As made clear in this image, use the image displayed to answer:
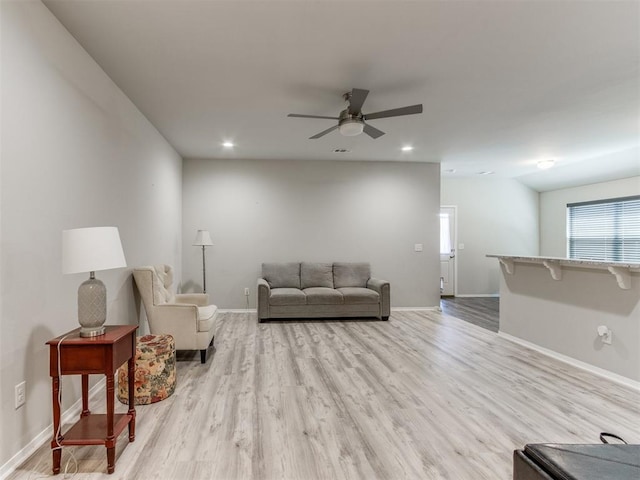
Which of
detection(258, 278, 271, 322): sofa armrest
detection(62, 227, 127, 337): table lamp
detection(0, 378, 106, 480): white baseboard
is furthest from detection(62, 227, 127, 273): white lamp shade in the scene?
detection(258, 278, 271, 322): sofa armrest

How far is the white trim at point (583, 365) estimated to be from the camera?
2.89 m

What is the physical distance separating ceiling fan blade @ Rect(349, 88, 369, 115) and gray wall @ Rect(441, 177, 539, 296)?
204 inches

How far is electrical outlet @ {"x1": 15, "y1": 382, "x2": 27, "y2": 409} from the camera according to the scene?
5.95 ft

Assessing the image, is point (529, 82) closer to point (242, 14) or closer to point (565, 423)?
point (242, 14)

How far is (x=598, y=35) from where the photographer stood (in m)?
2.33

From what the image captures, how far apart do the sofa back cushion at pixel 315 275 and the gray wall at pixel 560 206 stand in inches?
216

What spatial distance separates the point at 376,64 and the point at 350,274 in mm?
3760

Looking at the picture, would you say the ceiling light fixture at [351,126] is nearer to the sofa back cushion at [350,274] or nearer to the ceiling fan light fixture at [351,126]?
the ceiling fan light fixture at [351,126]

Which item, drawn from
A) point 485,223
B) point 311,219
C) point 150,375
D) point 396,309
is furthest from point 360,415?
point 485,223

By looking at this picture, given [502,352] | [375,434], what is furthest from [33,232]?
[502,352]

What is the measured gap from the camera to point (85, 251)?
1749 mm

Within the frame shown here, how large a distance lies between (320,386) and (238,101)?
9.42ft

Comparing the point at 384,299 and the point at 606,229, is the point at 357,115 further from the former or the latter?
the point at 606,229

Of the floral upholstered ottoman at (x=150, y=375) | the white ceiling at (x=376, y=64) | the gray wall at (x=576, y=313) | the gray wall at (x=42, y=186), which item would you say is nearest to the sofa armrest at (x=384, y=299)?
the gray wall at (x=576, y=313)
